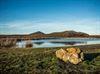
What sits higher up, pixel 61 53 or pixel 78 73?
pixel 61 53

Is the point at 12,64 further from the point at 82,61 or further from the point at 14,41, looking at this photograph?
the point at 14,41

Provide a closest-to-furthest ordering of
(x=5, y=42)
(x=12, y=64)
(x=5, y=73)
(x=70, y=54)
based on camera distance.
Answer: (x=5, y=73)
(x=12, y=64)
(x=70, y=54)
(x=5, y=42)

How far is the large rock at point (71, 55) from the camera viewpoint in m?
19.5

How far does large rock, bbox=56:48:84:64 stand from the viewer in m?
19.5

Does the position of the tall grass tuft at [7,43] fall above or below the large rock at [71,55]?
above

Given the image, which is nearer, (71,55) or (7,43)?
(71,55)

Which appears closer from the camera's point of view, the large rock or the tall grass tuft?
the large rock

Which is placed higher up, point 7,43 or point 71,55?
point 7,43

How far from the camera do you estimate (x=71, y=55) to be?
20.0m

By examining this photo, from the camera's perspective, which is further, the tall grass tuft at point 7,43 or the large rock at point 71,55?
the tall grass tuft at point 7,43

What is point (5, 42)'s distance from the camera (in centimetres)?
3719

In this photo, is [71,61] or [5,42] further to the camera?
[5,42]

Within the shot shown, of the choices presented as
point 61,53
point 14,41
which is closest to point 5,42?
point 14,41

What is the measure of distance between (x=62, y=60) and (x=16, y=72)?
6.13 m
